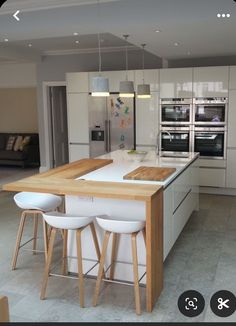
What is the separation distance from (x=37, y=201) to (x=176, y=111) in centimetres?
351

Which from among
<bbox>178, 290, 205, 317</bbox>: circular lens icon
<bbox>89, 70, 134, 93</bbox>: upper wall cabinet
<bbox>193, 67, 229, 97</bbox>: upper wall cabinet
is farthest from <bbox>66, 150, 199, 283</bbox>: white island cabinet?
<bbox>89, 70, 134, 93</bbox>: upper wall cabinet

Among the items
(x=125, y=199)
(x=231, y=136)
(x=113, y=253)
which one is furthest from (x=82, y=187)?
(x=231, y=136)

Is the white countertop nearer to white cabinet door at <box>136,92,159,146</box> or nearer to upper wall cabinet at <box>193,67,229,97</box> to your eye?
white cabinet door at <box>136,92,159,146</box>

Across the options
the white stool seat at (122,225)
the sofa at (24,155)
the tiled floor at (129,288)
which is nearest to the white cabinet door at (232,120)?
the tiled floor at (129,288)

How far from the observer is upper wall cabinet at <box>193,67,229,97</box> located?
6.12 meters

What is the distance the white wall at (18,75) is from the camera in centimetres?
891

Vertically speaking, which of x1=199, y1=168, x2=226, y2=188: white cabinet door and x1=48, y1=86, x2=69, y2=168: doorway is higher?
x1=48, y1=86, x2=69, y2=168: doorway

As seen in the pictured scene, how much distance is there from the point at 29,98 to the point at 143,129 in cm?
438

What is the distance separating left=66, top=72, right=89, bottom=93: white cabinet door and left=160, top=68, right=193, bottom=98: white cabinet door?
1402 millimetres

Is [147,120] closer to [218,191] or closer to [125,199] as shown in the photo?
[218,191]

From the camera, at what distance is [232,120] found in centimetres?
620

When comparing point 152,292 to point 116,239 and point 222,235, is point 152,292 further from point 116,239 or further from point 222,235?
point 222,235

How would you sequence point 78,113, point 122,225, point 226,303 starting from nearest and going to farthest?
point 226,303, point 122,225, point 78,113

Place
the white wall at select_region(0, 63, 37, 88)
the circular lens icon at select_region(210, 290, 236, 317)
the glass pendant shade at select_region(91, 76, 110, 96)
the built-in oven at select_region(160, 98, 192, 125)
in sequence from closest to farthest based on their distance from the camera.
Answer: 1. the circular lens icon at select_region(210, 290, 236, 317)
2. the glass pendant shade at select_region(91, 76, 110, 96)
3. the built-in oven at select_region(160, 98, 192, 125)
4. the white wall at select_region(0, 63, 37, 88)
